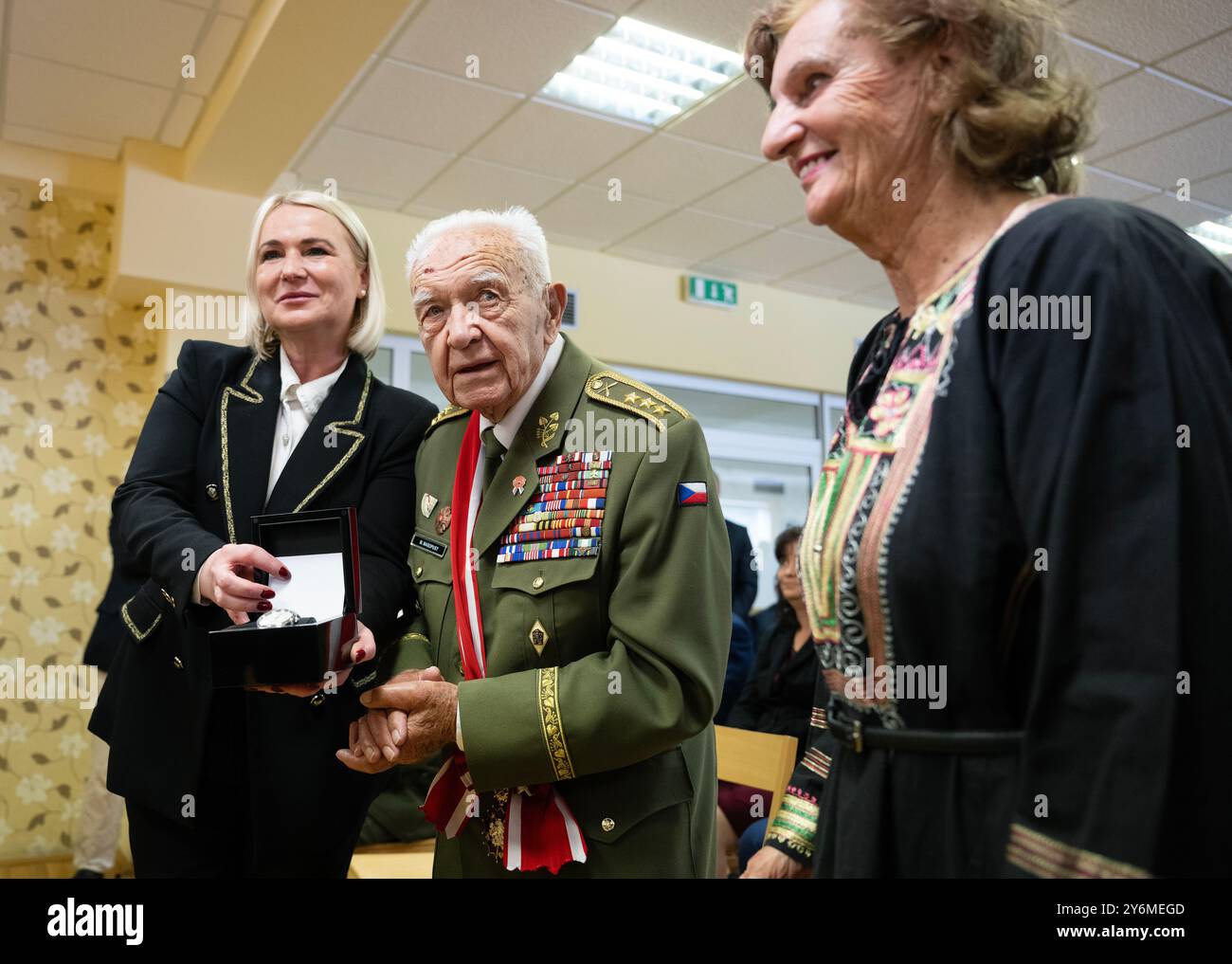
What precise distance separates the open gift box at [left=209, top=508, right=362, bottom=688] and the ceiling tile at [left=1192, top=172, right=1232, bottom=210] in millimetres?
5375

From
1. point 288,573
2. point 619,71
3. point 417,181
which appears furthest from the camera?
point 417,181

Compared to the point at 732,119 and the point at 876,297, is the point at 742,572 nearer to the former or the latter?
the point at 732,119

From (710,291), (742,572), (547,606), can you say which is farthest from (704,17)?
(547,606)

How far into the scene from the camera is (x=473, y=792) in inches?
52.4

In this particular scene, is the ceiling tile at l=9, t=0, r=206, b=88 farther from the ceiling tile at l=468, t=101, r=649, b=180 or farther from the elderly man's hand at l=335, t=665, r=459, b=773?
the elderly man's hand at l=335, t=665, r=459, b=773

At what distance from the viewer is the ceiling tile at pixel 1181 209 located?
17.4 ft

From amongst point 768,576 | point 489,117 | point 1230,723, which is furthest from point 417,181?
point 1230,723

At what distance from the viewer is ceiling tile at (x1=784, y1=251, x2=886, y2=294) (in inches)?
246

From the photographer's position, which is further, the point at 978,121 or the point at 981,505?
the point at 978,121

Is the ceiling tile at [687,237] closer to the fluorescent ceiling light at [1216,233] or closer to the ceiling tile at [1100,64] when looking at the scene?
the ceiling tile at [1100,64]

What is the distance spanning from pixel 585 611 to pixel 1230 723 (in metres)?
0.78

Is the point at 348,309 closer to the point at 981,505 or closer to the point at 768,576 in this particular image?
the point at 981,505

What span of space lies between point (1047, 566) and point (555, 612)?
0.73m

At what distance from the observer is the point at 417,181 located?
509cm
